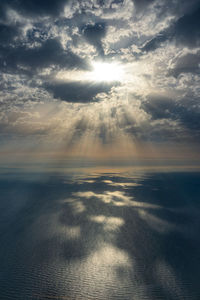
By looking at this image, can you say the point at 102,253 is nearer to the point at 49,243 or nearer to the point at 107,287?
the point at 107,287

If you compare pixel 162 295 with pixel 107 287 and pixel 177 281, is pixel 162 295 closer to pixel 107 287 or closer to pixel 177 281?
pixel 177 281

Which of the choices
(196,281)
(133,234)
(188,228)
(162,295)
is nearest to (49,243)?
(133,234)

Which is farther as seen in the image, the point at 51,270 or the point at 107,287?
the point at 51,270

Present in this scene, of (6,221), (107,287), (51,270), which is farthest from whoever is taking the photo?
(6,221)

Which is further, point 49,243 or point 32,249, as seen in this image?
point 49,243

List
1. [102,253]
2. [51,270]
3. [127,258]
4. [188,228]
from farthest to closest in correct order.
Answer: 1. [188,228]
2. [102,253]
3. [127,258]
4. [51,270]

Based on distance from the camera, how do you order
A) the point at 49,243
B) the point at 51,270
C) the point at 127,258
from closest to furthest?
the point at 51,270, the point at 127,258, the point at 49,243

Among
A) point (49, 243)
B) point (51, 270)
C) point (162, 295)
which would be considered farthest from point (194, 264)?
point (49, 243)

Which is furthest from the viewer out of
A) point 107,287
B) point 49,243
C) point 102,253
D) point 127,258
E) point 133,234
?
point 133,234
